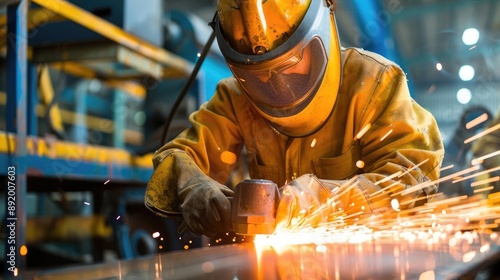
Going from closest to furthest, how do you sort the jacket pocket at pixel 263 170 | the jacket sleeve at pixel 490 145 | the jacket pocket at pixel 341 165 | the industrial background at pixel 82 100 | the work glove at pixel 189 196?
the work glove at pixel 189 196 < the jacket pocket at pixel 341 165 < the jacket pocket at pixel 263 170 < the industrial background at pixel 82 100 < the jacket sleeve at pixel 490 145

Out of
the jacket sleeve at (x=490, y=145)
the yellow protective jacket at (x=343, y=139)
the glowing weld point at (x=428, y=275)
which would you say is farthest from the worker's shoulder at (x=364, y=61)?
the jacket sleeve at (x=490, y=145)

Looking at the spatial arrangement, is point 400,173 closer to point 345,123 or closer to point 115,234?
point 345,123

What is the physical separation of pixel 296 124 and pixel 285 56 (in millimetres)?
256

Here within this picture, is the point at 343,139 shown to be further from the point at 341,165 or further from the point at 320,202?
the point at 320,202

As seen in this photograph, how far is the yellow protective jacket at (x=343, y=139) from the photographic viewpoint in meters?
1.60

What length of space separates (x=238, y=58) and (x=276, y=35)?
103 mm

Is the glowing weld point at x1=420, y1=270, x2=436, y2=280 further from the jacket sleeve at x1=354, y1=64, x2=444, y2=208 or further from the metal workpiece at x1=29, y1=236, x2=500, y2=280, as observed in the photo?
→ the jacket sleeve at x1=354, y1=64, x2=444, y2=208

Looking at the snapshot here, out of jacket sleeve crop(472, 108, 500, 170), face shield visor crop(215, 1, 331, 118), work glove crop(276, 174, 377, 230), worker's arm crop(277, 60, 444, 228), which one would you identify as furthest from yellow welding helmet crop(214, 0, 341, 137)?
jacket sleeve crop(472, 108, 500, 170)

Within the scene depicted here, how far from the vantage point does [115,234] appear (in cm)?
387

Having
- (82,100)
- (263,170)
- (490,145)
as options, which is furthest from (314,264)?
(82,100)

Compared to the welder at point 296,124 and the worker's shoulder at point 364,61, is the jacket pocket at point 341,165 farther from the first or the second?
the worker's shoulder at point 364,61

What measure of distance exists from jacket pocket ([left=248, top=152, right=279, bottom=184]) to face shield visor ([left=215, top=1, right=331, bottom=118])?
0.22 meters

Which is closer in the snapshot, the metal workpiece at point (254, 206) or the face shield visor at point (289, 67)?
the metal workpiece at point (254, 206)

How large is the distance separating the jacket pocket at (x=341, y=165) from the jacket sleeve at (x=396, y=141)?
24 millimetres
